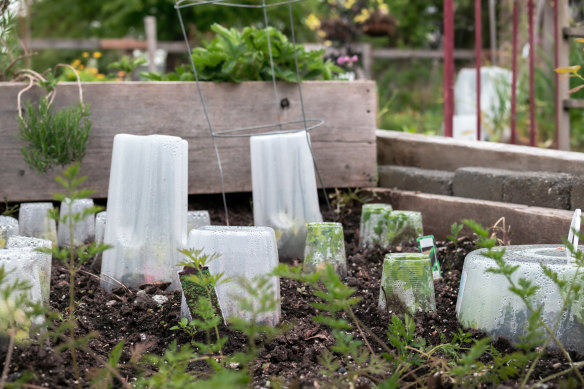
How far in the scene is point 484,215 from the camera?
2.46m

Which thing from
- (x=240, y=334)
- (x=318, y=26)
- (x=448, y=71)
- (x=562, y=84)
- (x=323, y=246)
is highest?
(x=318, y=26)

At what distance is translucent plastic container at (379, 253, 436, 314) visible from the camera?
68.8 inches

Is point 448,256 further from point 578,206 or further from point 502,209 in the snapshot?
point 578,206

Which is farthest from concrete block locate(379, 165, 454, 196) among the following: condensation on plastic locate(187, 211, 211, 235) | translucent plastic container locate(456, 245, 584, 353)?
translucent plastic container locate(456, 245, 584, 353)

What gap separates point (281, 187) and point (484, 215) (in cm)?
74

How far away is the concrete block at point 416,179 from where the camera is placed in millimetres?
2865

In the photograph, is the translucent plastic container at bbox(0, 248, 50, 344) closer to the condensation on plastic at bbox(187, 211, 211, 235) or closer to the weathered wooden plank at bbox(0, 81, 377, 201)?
the condensation on plastic at bbox(187, 211, 211, 235)

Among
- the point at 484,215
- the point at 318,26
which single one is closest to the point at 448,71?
the point at 484,215

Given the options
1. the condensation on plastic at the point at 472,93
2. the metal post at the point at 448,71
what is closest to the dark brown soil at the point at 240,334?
the metal post at the point at 448,71

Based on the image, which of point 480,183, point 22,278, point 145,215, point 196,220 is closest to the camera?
point 22,278

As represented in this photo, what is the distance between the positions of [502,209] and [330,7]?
1000 centimetres

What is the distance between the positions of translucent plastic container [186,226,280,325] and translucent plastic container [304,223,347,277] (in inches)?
16.5

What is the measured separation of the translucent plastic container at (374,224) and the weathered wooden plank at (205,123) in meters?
0.64

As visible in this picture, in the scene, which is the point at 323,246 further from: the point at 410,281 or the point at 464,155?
the point at 464,155
